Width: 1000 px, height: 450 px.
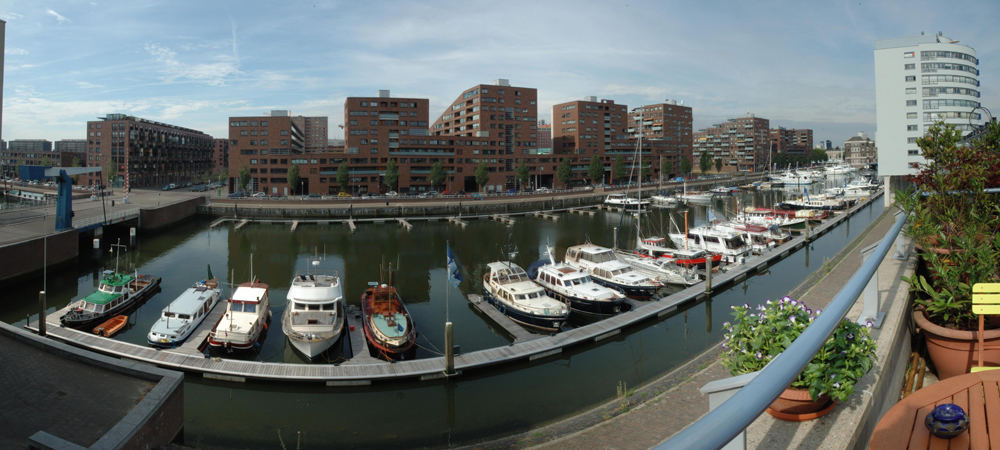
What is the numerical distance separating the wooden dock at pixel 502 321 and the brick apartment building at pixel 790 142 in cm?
16483

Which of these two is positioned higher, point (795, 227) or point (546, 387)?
point (795, 227)

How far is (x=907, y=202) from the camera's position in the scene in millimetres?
7137

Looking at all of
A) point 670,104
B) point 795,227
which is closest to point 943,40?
point 795,227

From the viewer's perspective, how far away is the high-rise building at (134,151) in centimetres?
9788

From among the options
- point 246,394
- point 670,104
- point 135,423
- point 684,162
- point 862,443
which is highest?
point 670,104

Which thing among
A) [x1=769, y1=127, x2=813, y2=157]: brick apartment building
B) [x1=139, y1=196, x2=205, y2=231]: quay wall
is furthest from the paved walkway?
[x1=769, y1=127, x2=813, y2=157]: brick apartment building

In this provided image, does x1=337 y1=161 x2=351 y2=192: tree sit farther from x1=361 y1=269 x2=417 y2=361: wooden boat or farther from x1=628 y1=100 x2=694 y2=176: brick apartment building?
x1=628 y1=100 x2=694 y2=176: brick apartment building

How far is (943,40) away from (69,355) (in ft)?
206

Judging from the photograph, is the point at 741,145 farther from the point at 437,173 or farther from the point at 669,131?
the point at 437,173

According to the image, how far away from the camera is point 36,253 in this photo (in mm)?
28703

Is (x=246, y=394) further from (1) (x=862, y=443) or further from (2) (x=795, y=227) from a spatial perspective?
(2) (x=795, y=227)

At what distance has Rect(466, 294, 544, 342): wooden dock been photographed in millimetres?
18056

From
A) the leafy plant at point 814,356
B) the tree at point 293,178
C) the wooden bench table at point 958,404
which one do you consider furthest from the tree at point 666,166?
the wooden bench table at point 958,404

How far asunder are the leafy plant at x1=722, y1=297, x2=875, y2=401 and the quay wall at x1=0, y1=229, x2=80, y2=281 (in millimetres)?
29580
